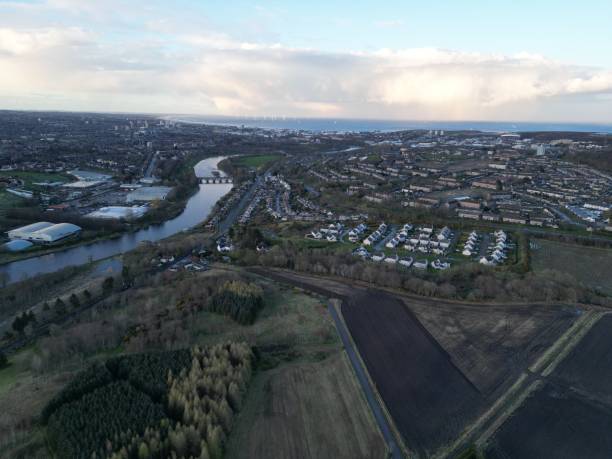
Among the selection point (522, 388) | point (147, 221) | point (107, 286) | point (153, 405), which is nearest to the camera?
point (153, 405)

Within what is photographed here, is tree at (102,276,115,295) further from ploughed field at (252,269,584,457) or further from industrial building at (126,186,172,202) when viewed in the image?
industrial building at (126,186,172,202)

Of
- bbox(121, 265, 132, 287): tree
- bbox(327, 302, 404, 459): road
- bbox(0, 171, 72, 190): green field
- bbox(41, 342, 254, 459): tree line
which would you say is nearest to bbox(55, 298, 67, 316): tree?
bbox(121, 265, 132, 287): tree

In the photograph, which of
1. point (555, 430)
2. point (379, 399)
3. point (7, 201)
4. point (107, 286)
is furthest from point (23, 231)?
point (555, 430)

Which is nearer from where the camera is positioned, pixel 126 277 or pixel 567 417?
pixel 567 417

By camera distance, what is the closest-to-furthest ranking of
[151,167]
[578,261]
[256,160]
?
[578,261] < [151,167] < [256,160]

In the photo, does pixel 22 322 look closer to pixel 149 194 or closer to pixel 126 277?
pixel 126 277
